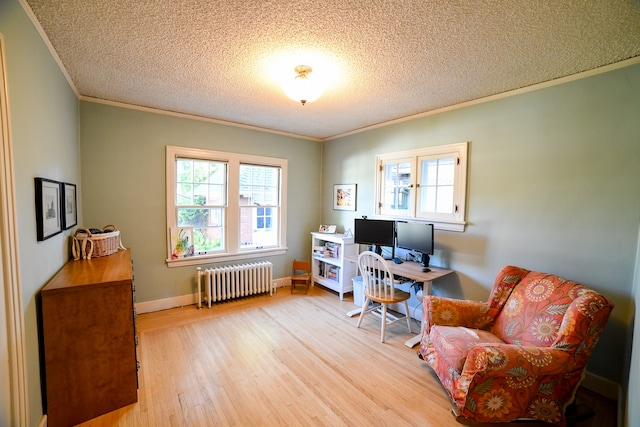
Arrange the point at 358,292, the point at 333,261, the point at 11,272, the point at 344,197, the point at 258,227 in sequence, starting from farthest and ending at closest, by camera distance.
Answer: the point at 344,197
the point at 258,227
the point at 333,261
the point at 358,292
the point at 11,272

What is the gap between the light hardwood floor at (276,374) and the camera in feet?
5.99

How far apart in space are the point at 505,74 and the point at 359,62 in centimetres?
124

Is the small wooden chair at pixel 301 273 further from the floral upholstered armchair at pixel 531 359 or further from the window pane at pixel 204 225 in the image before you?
the floral upholstered armchair at pixel 531 359

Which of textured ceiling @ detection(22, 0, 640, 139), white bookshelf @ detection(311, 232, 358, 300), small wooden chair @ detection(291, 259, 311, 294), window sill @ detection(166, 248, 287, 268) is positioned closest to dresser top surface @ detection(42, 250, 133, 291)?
window sill @ detection(166, 248, 287, 268)

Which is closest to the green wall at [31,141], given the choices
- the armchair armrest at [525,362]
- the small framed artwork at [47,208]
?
the small framed artwork at [47,208]

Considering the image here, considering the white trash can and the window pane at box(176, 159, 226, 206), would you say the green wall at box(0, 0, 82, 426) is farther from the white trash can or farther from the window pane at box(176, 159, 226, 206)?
the white trash can

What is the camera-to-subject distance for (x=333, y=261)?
414 cm

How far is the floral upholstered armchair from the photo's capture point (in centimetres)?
164

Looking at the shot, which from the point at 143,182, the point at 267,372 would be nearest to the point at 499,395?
the point at 267,372

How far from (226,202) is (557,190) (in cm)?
370

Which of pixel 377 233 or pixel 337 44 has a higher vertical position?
pixel 337 44

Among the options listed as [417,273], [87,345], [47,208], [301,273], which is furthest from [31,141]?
[301,273]

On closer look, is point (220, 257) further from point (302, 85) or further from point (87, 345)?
point (302, 85)

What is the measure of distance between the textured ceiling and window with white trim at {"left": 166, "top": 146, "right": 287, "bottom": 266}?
3.34ft
